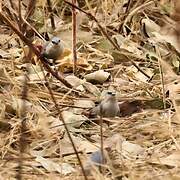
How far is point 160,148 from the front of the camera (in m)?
2.13

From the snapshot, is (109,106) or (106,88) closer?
(109,106)

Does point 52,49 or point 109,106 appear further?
point 52,49

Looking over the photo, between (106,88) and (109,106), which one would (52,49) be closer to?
(106,88)

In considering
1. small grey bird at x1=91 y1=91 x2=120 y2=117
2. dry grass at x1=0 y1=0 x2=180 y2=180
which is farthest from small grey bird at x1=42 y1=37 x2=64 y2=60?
small grey bird at x1=91 y1=91 x2=120 y2=117

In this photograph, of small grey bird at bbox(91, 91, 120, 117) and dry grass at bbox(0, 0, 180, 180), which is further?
small grey bird at bbox(91, 91, 120, 117)

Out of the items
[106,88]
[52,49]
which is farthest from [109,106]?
[52,49]

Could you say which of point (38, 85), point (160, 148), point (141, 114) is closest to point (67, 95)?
point (38, 85)

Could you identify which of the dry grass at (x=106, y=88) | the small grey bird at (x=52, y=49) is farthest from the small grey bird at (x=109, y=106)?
the small grey bird at (x=52, y=49)

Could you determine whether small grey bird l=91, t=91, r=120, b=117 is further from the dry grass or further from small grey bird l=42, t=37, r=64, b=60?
small grey bird l=42, t=37, r=64, b=60

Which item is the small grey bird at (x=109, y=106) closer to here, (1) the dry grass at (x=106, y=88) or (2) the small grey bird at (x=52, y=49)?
(1) the dry grass at (x=106, y=88)

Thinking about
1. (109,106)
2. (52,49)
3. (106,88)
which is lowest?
Answer: (109,106)

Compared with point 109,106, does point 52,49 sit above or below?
above

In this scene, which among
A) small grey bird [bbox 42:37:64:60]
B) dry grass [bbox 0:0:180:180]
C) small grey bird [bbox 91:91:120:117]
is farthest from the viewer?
small grey bird [bbox 42:37:64:60]

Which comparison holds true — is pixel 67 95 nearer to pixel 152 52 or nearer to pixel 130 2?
pixel 152 52
